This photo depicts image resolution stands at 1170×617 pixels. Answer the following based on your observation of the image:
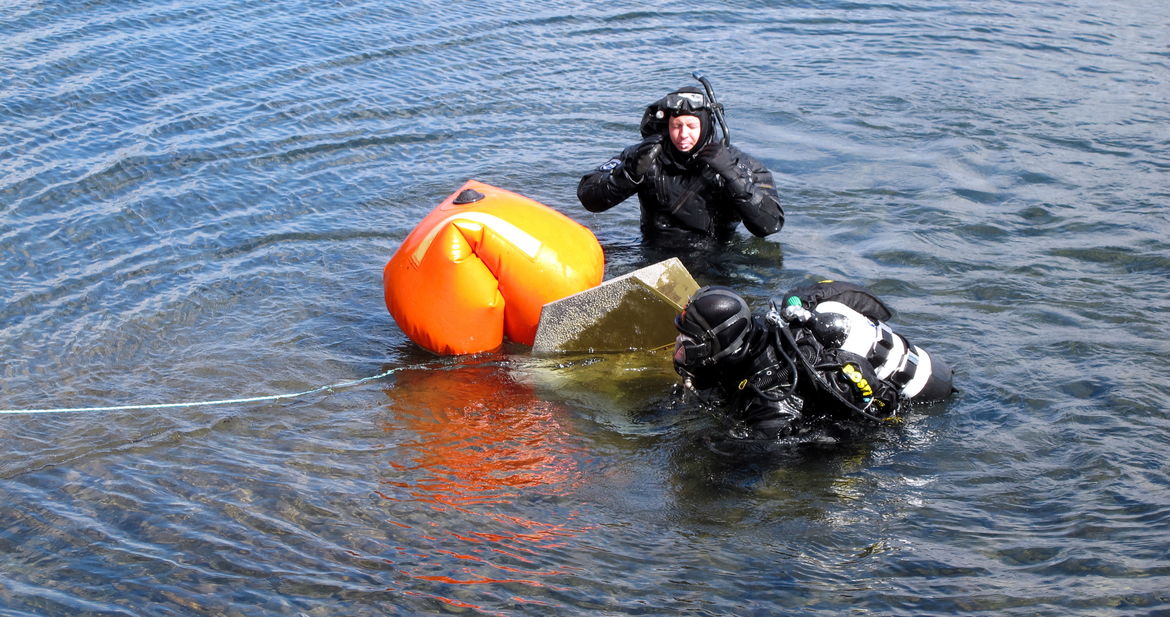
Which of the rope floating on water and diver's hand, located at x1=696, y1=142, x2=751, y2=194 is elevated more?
diver's hand, located at x1=696, y1=142, x2=751, y2=194

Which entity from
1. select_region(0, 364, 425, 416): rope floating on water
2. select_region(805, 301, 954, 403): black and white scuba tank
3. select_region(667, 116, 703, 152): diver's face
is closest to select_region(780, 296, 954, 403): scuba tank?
select_region(805, 301, 954, 403): black and white scuba tank

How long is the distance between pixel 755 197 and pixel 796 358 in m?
2.14

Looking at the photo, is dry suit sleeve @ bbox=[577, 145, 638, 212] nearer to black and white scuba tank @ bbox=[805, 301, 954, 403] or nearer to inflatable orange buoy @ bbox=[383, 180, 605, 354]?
inflatable orange buoy @ bbox=[383, 180, 605, 354]

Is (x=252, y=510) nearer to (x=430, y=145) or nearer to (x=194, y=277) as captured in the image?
(x=194, y=277)

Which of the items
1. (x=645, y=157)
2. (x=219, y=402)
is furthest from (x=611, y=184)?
(x=219, y=402)

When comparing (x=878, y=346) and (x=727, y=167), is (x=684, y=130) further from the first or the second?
(x=878, y=346)

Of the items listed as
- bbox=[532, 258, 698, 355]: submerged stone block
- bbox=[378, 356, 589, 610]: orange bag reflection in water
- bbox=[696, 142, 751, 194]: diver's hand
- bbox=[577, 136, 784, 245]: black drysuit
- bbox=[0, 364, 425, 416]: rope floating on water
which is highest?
bbox=[696, 142, 751, 194]: diver's hand

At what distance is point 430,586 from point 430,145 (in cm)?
605

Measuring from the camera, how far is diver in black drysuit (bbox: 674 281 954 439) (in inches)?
195

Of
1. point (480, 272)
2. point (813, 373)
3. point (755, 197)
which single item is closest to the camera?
point (813, 373)

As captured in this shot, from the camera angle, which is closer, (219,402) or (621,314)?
(219,402)

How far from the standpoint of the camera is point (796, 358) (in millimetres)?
5027

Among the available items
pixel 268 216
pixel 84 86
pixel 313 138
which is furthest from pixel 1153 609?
pixel 84 86

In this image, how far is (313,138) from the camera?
9773mm
